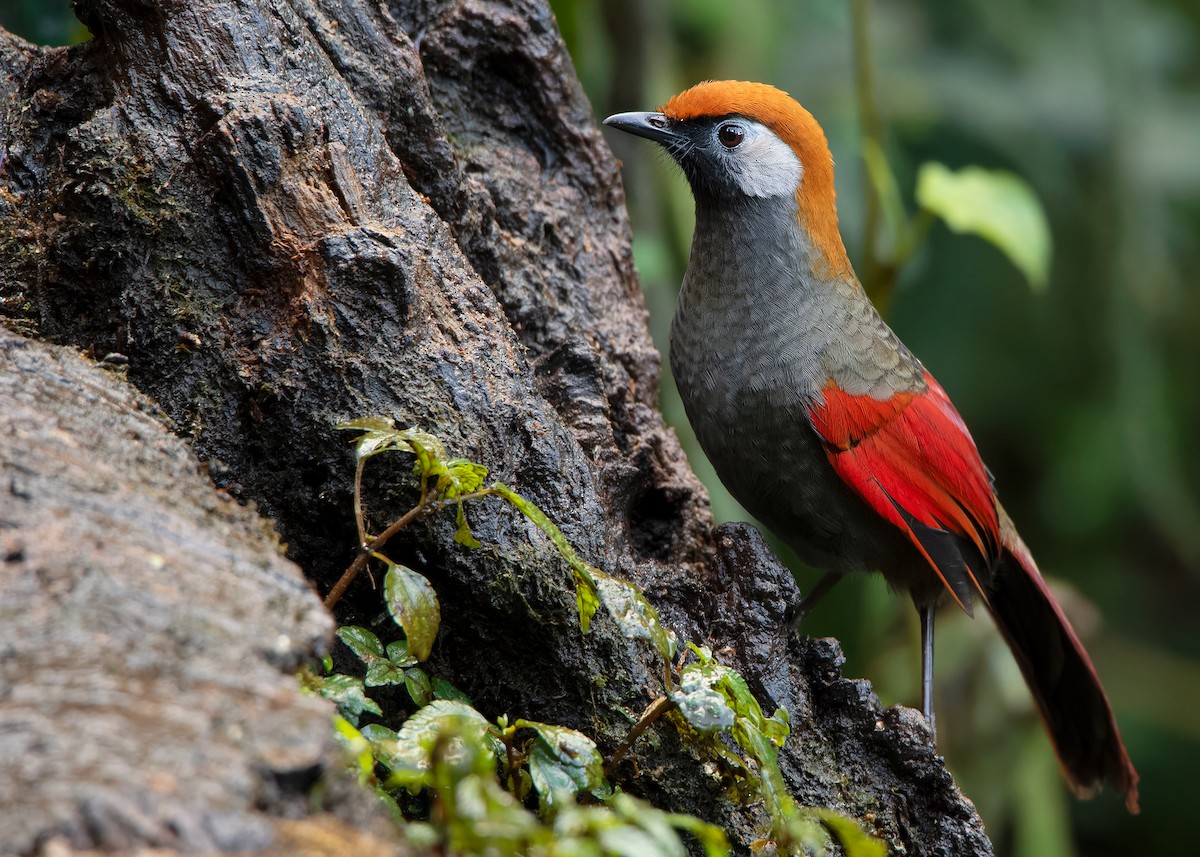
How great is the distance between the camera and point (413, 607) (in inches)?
73.8

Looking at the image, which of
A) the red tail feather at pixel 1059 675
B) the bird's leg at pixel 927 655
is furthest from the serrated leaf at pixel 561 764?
the red tail feather at pixel 1059 675

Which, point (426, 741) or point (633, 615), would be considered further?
point (633, 615)

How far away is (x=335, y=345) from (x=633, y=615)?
82 cm

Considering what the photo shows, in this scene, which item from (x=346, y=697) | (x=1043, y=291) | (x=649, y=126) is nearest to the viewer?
(x=346, y=697)

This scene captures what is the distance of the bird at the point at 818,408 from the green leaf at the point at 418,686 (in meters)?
1.33

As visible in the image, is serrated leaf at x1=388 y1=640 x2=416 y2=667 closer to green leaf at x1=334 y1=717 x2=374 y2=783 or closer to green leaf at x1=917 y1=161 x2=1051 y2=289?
green leaf at x1=334 y1=717 x2=374 y2=783

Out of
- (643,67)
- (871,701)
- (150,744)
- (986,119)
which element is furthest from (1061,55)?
(150,744)

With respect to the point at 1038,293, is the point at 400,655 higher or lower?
higher

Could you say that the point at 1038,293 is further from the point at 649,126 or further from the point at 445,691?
the point at 445,691

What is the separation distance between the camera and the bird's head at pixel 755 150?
3402 mm

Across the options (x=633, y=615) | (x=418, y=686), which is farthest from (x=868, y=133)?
(x=418, y=686)

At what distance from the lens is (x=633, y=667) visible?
2.35 meters

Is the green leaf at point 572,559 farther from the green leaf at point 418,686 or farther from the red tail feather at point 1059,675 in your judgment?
the red tail feather at point 1059,675

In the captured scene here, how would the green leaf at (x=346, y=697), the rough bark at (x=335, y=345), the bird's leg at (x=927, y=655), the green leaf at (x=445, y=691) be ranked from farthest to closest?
1. the bird's leg at (x=927, y=655)
2. the rough bark at (x=335, y=345)
3. the green leaf at (x=445, y=691)
4. the green leaf at (x=346, y=697)
